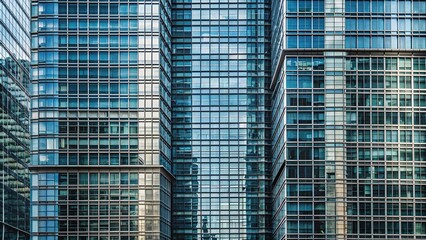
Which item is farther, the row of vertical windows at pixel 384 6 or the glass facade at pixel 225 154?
the glass facade at pixel 225 154

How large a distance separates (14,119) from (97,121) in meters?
51.1

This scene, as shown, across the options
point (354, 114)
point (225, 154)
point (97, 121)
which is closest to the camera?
point (354, 114)

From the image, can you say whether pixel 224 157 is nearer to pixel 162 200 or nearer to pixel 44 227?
pixel 162 200

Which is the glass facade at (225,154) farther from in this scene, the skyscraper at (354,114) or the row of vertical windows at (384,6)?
the row of vertical windows at (384,6)

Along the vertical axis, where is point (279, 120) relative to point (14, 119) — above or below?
above

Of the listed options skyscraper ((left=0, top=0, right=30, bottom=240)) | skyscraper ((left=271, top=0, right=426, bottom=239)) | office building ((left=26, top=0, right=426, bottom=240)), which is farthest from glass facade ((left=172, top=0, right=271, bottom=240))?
skyscraper ((left=0, top=0, right=30, bottom=240))

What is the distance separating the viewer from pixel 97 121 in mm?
170375

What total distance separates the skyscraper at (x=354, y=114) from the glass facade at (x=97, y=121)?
2425cm

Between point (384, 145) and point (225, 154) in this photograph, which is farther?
point (225, 154)

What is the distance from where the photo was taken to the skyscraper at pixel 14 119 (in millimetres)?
113375

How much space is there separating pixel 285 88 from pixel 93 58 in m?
34.6

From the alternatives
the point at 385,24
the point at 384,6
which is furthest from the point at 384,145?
the point at 384,6

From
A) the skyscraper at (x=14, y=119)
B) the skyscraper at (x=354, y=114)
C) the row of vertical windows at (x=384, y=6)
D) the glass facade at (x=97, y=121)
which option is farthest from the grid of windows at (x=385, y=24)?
the skyscraper at (x=14, y=119)

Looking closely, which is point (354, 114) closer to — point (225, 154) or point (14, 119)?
point (225, 154)
